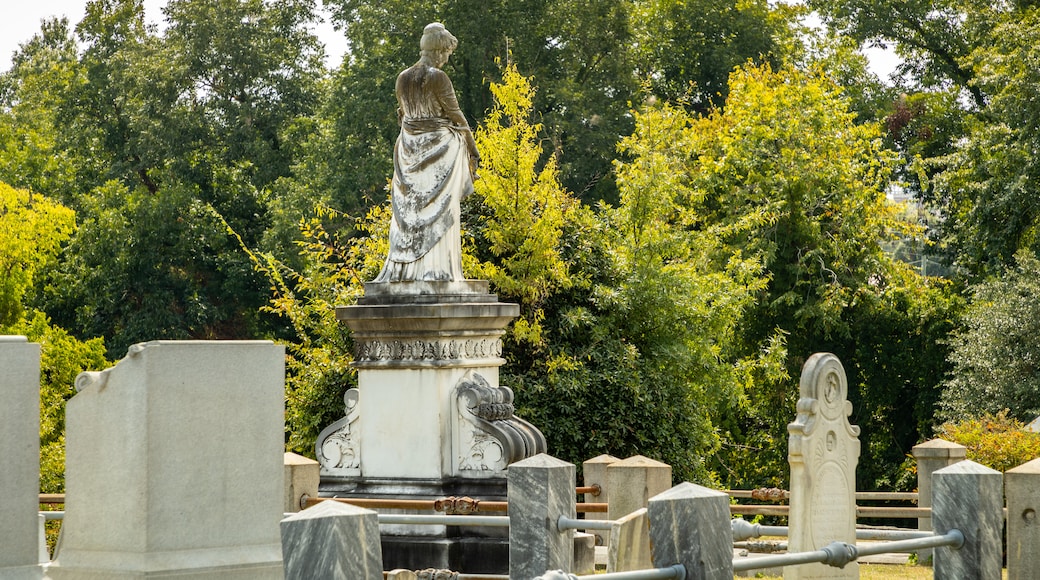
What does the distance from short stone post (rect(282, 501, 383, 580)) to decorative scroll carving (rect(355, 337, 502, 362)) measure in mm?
8259

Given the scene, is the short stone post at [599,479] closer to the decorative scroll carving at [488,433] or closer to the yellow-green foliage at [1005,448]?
the decorative scroll carving at [488,433]

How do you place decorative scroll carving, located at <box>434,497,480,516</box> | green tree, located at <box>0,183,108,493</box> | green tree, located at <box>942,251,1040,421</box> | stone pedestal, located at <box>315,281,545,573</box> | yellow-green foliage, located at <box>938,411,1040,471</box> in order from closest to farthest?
decorative scroll carving, located at <box>434,497,480,516</box> < stone pedestal, located at <box>315,281,545,573</box> < yellow-green foliage, located at <box>938,411,1040,471</box> < green tree, located at <box>942,251,1040,421</box> < green tree, located at <box>0,183,108,493</box>

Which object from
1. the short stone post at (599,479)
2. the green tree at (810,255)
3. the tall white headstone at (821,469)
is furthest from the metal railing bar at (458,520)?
the green tree at (810,255)

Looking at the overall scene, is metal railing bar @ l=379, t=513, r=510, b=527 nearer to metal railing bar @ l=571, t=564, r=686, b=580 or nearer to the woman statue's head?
metal railing bar @ l=571, t=564, r=686, b=580

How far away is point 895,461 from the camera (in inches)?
1286

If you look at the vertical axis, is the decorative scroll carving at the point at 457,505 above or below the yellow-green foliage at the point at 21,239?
below

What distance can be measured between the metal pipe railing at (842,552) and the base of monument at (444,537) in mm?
5693

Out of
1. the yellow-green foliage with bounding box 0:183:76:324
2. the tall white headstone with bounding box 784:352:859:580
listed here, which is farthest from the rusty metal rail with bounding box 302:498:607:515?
the yellow-green foliage with bounding box 0:183:76:324

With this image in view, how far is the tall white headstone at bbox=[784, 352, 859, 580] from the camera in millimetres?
10945

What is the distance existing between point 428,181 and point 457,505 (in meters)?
3.36

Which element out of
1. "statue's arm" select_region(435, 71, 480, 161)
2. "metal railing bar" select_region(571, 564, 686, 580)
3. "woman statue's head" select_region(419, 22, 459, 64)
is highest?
"woman statue's head" select_region(419, 22, 459, 64)

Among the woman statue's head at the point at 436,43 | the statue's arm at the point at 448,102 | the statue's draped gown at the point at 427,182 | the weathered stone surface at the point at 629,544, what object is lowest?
the weathered stone surface at the point at 629,544

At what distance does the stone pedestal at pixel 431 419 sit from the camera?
1286cm

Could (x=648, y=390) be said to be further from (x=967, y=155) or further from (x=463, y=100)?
(x=463, y=100)
